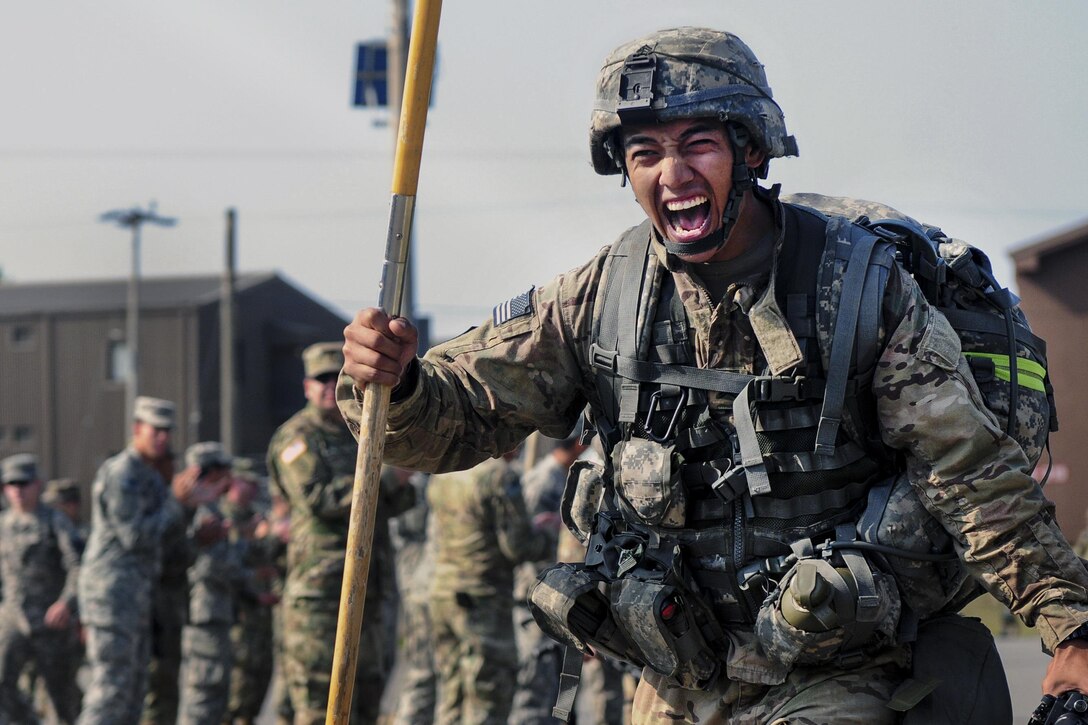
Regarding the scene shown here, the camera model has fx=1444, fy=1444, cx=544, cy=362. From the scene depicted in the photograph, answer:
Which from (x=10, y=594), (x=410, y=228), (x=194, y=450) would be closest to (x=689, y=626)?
(x=410, y=228)

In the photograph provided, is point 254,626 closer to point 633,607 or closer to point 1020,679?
point 1020,679

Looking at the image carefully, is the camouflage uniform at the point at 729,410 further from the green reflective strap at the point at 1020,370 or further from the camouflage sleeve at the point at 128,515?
the camouflage sleeve at the point at 128,515

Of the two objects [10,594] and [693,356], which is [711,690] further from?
[10,594]

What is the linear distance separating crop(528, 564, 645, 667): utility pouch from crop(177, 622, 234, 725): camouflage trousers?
6160mm

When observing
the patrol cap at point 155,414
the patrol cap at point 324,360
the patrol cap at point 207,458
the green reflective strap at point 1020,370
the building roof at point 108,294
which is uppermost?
the green reflective strap at point 1020,370

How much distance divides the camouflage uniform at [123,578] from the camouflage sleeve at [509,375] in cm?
494

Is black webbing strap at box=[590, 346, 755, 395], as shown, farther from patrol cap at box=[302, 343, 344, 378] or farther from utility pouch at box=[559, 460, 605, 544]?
patrol cap at box=[302, 343, 344, 378]

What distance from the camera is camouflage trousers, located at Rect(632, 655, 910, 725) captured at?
347cm

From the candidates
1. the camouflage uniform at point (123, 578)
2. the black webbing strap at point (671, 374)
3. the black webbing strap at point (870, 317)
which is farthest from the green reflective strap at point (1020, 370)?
the camouflage uniform at point (123, 578)

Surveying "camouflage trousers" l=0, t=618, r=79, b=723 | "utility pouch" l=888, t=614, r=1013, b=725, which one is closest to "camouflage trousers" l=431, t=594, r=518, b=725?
"camouflage trousers" l=0, t=618, r=79, b=723

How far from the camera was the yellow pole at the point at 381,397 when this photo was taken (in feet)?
11.2

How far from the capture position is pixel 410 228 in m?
3.54

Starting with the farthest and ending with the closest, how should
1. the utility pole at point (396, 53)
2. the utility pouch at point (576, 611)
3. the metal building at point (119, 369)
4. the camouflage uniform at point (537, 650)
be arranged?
1. the metal building at point (119, 369)
2. the utility pole at point (396, 53)
3. the camouflage uniform at point (537, 650)
4. the utility pouch at point (576, 611)

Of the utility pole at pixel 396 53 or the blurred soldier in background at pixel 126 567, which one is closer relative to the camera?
the blurred soldier in background at pixel 126 567
